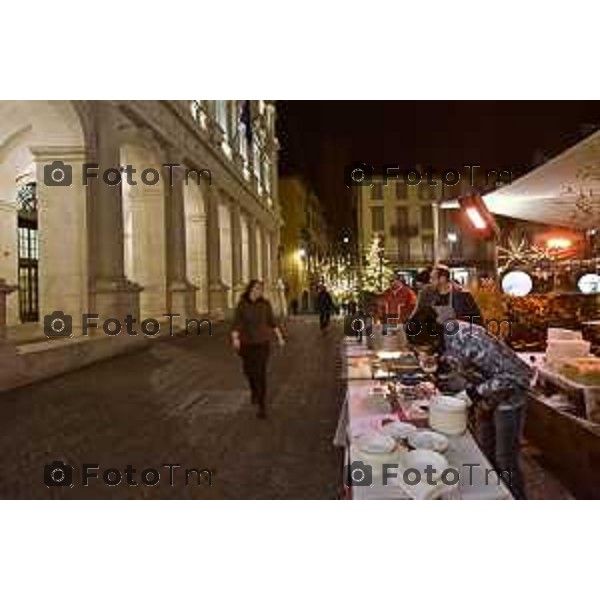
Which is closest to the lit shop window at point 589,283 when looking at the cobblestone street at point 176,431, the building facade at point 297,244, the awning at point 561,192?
the awning at point 561,192

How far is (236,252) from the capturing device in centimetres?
2203

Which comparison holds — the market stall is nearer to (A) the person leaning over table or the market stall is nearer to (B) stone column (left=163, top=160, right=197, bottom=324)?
(A) the person leaning over table

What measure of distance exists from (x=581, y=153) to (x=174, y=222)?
11.2 metres

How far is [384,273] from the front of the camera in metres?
23.7

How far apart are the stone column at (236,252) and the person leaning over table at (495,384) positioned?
18.3 m

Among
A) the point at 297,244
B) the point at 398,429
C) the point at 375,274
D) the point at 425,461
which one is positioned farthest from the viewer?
the point at 297,244

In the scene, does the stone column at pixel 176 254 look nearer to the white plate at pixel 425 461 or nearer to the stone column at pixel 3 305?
the stone column at pixel 3 305

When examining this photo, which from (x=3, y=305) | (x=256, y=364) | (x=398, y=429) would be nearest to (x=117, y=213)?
(x=3, y=305)

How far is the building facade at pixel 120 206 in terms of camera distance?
33.6 feet

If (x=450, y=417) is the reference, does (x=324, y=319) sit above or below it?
above

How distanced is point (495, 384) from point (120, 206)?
379 inches

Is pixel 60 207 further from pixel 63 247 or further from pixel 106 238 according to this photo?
pixel 106 238

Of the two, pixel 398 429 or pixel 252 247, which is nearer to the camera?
pixel 398 429

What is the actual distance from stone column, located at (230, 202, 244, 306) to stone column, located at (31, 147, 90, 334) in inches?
443
